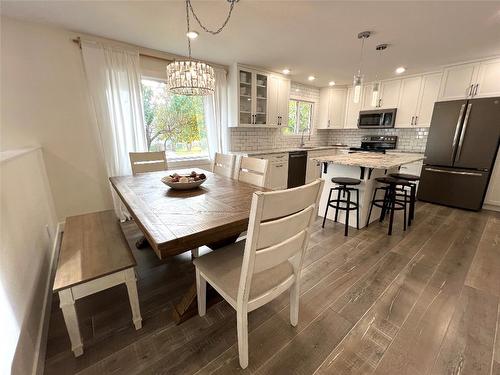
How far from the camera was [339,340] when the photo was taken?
Result: 1.31 meters

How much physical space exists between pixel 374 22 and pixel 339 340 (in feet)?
9.29

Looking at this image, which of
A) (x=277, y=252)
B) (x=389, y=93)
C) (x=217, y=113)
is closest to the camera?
(x=277, y=252)

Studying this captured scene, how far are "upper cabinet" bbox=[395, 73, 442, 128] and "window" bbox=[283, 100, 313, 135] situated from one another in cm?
188

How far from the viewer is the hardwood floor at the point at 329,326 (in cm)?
117

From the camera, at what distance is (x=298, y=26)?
7.43 feet

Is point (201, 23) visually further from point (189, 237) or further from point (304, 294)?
point (304, 294)

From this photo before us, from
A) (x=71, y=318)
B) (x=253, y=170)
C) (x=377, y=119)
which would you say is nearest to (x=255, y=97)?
(x=253, y=170)

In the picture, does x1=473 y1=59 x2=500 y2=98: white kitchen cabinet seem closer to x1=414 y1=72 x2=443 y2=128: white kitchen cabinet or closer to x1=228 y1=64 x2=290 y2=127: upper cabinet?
x1=414 y1=72 x2=443 y2=128: white kitchen cabinet

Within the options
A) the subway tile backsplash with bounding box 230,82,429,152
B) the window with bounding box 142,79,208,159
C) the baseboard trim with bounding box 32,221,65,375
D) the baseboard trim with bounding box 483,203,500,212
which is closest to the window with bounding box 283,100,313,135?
the subway tile backsplash with bounding box 230,82,429,152

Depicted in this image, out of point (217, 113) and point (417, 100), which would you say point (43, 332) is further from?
point (417, 100)

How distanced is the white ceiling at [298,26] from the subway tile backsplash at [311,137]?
4.42 feet

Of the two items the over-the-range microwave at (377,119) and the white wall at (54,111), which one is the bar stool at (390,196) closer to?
the over-the-range microwave at (377,119)

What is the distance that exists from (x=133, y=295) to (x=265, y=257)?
92cm

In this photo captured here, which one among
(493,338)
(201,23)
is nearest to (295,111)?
(201,23)
